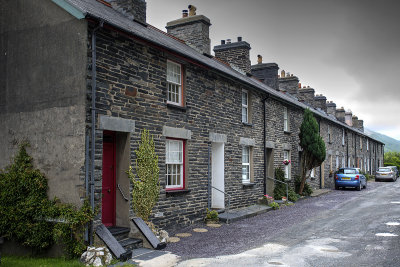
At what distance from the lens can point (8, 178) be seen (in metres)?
8.85

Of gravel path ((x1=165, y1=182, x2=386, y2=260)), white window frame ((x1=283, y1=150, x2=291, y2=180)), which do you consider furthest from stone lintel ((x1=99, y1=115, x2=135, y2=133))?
white window frame ((x1=283, y1=150, x2=291, y2=180))

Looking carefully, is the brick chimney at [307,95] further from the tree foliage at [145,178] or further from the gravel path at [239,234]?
the tree foliage at [145,178]

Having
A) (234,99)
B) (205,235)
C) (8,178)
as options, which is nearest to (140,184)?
(205,235)

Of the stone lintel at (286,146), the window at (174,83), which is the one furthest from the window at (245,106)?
the window at (174,83)

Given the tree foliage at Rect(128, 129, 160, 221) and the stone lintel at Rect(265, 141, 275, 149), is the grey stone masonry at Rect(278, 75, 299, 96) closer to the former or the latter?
the stone lintel at Rect(265, 141, 275, 149)

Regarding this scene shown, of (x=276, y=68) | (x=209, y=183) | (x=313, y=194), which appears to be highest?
(x=276, y=68)

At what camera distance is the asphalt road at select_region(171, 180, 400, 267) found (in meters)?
7.72

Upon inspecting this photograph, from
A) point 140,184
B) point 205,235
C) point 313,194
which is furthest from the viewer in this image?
point 313,194

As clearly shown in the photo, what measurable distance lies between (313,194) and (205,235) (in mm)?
12951

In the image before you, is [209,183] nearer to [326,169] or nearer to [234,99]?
[234,99]

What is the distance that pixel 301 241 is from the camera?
376 inches

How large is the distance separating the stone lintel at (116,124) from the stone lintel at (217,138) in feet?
13.6

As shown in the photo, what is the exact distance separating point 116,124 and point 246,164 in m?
8.31

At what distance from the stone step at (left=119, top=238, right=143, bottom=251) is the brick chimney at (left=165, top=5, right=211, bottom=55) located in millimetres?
9781
